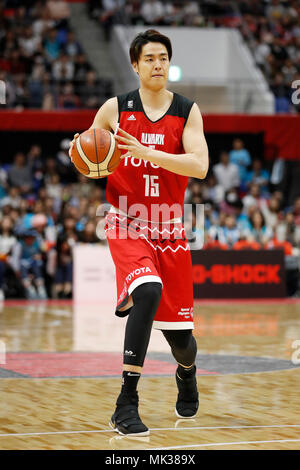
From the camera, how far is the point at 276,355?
857cm

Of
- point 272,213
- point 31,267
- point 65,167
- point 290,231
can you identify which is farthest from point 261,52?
point 31,267

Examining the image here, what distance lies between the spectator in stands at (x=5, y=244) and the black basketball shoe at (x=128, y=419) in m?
11.5

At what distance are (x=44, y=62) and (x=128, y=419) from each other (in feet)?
56.9

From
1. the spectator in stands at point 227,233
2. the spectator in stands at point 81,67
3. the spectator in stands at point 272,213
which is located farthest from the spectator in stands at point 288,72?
the spectator in stands at point 227,233

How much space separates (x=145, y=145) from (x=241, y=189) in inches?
610

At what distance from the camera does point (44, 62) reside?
21.2 metres

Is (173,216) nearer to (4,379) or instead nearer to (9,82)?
(4,379)

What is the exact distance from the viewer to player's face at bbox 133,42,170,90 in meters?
5.36

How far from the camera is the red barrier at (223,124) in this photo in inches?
771

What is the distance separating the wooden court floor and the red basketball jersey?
134 centimetres

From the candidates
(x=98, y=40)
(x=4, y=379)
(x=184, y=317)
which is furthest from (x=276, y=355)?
(x=98, y=40)

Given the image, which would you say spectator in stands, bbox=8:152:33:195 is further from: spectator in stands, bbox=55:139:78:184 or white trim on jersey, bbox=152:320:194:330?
white trim on jersey, bbox=152:320:194:330

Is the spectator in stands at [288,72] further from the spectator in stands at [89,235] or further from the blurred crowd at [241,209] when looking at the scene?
the spectator in stands at [89,235]

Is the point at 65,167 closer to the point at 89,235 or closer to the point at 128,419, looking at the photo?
the point at 89,235
